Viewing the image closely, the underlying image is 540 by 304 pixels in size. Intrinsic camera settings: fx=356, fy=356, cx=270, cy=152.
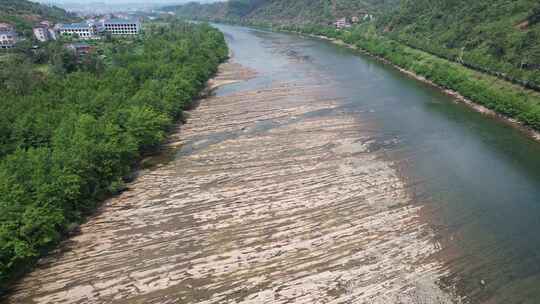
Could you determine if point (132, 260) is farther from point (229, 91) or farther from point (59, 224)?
point (229, 91)

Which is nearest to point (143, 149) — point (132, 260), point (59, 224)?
point (59, 224)

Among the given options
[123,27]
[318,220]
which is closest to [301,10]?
[123,27]

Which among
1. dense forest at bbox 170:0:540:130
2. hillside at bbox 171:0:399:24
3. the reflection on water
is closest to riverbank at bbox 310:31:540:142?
dense forest at bbox 170:0:540:130

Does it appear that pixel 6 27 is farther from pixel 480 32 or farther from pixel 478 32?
pixel 480 32

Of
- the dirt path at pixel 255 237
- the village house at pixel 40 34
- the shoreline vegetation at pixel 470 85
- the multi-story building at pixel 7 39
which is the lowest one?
the dirt path at pixel 255 237

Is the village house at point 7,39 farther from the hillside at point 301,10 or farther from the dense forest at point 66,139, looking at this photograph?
the hillside at point 301,10

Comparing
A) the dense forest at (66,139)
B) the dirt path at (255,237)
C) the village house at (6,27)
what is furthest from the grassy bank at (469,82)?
the village house at (6,27)
